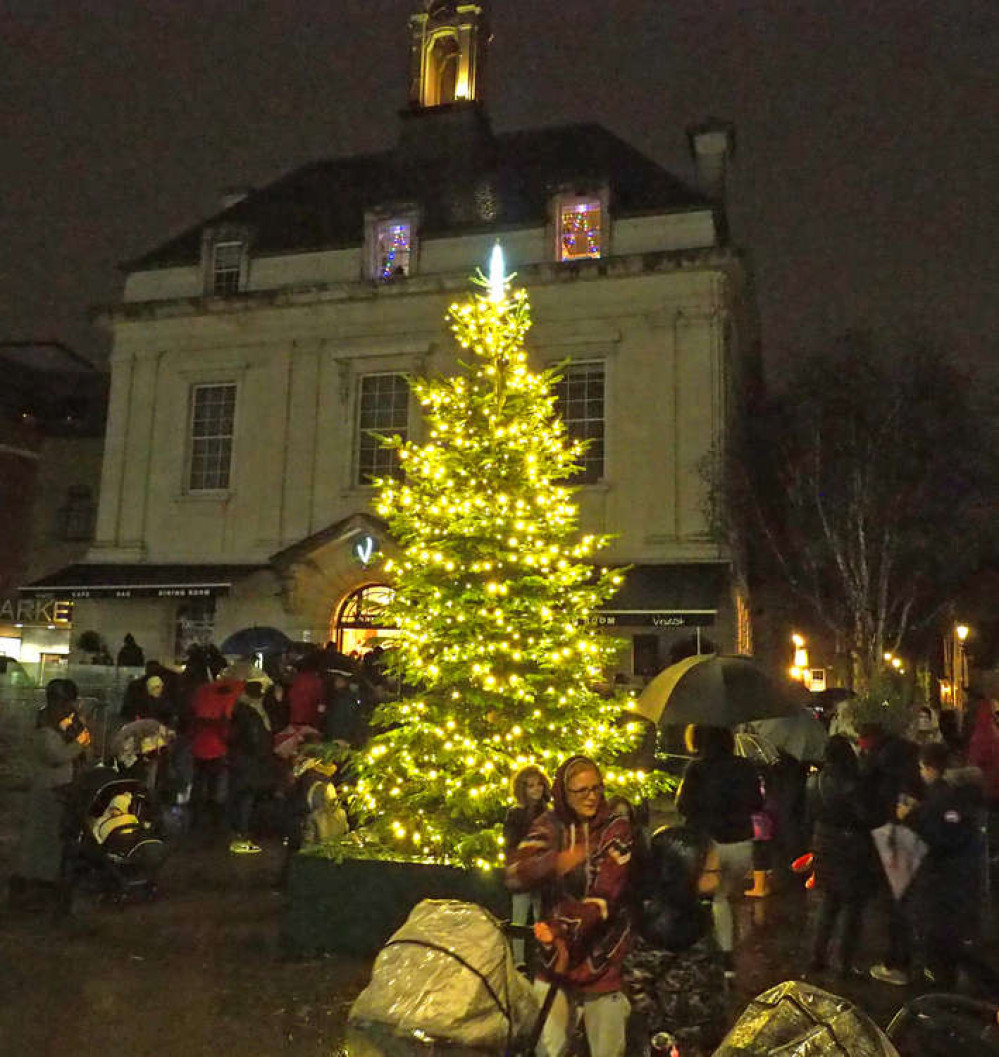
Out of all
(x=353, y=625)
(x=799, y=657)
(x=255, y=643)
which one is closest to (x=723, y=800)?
(x=255, y=643)

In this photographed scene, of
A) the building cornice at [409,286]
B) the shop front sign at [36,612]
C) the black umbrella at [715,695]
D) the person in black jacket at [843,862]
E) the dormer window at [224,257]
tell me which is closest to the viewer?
the person in black jacket at [843,862]

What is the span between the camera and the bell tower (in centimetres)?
2545

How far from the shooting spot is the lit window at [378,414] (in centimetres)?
2152

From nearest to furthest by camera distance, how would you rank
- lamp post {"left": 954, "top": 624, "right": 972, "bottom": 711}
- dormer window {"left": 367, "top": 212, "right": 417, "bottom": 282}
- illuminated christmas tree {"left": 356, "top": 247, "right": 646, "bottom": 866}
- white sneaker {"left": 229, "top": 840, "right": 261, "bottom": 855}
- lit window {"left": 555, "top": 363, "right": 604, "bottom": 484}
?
illuminated christmas tree {"left": 356, "top": 247, "right": 646, "bottom": 866}, white sneaker {"left": 229, "top": 840, "right": 261, "bottom": 855}, lit window {"left": 555, "top": 363, "right": 604, "bottom": 484}, dormer window {"left": 367, "top": 212, "right": 417, "bottom": 282}, lamp post {"left": 954, "top": 624, "right": 972, "bottom": 711}

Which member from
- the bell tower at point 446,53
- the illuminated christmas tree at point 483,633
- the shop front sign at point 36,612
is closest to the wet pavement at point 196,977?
the illuminated christmas tree at point 483,633

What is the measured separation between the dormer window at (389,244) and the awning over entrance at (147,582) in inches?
281

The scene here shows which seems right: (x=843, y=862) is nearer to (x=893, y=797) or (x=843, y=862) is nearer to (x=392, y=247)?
(x=893, y=797)

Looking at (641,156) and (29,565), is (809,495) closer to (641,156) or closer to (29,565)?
(641,156)

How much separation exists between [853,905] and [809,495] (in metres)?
13.4

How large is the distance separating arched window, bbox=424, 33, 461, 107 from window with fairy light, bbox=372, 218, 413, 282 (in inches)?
223

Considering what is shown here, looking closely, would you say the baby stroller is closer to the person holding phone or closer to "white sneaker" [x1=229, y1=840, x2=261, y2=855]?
the person holding phone

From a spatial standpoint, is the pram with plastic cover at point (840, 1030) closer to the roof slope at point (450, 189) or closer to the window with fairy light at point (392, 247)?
the roof slope at point (450, 189)

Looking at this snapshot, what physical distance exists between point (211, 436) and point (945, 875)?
19581mm

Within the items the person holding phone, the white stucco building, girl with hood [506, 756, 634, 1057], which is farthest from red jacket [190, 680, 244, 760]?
the white stucco building
